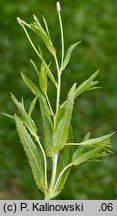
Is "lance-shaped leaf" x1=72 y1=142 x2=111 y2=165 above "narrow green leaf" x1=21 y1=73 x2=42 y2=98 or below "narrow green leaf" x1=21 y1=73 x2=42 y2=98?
below

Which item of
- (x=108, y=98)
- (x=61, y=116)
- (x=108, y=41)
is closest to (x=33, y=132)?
(x=61, y=116)

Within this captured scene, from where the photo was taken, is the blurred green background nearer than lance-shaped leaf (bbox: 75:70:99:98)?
No

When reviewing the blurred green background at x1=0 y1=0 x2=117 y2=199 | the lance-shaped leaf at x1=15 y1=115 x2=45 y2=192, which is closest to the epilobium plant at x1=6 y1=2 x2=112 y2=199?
the lance-shaped leaf at x1=15 y1=115 x2=45 y2=192

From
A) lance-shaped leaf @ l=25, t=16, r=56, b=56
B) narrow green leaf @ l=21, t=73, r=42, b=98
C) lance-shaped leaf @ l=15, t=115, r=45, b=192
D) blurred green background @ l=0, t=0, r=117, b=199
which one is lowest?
blurred green background @ l=0, t=0, r=117, b=199

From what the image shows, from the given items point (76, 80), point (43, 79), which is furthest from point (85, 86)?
point (76, 80)

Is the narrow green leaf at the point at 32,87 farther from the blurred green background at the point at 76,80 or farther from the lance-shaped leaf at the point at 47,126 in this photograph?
the blurred green background at the point at 76,80

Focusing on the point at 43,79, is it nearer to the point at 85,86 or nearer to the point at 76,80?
the point at 85,86

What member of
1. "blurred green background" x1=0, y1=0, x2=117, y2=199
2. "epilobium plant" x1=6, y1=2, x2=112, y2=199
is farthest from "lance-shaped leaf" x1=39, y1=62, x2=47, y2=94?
"blurred green background" x1=0, y1=0, x2=117, y2=199

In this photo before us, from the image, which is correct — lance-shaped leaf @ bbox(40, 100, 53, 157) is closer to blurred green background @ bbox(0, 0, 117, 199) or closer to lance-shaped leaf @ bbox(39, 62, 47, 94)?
lance-shaped leaf @ bbox(39, 62, 47, 94)

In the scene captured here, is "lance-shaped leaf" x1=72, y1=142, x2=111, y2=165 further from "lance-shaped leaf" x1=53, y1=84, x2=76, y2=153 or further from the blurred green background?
the blurred green background
